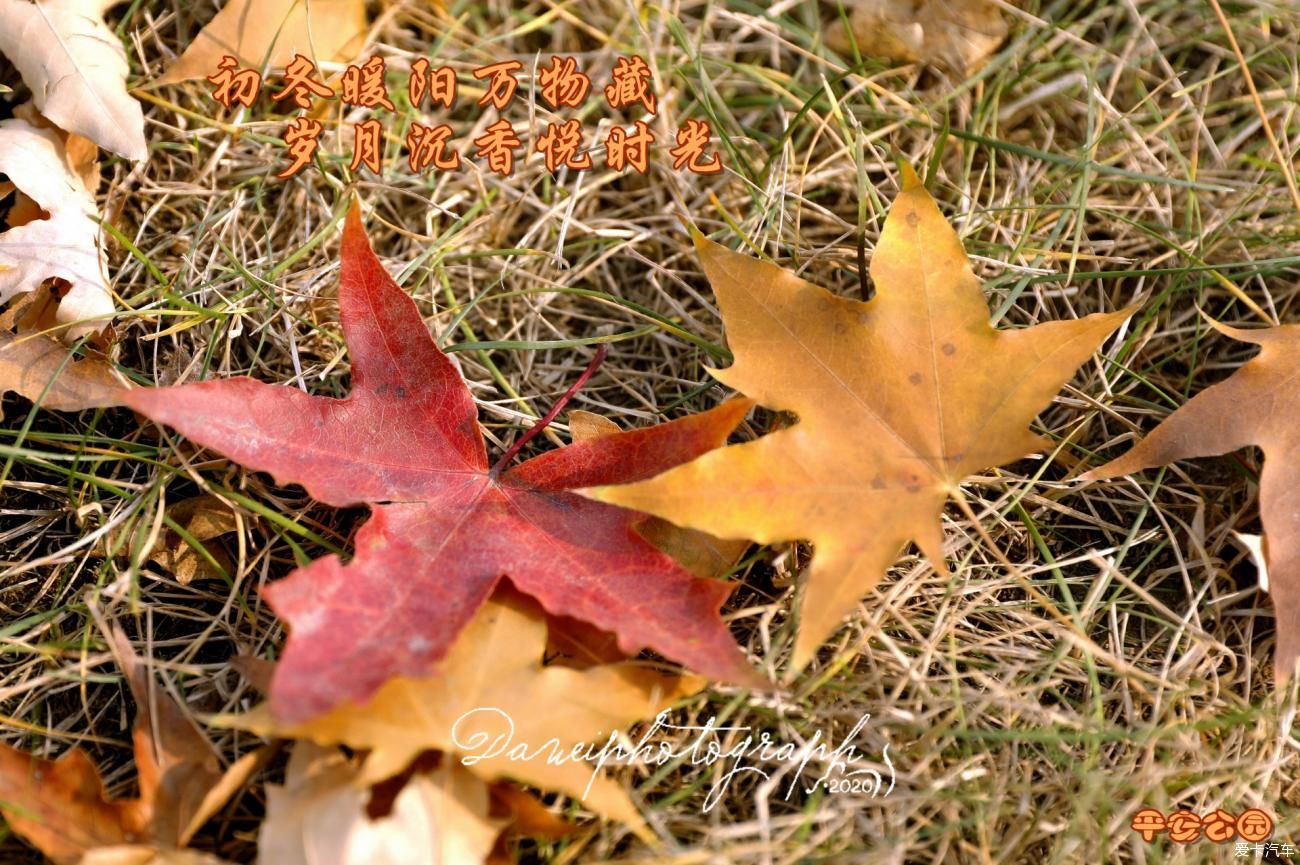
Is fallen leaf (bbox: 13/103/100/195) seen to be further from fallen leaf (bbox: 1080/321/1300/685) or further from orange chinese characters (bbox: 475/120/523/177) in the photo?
fallen leaf (bbox: 1080/321/1300/685)

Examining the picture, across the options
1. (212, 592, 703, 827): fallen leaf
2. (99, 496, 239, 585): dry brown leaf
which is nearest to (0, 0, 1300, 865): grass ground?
(99, 496, 239, 585): dry brown leaf

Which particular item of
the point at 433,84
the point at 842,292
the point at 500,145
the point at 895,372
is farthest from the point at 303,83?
the point at 895,372

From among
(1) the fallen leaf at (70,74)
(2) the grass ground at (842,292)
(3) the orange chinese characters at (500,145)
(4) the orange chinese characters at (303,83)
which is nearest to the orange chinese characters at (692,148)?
(2) the grass ground at (842,292)

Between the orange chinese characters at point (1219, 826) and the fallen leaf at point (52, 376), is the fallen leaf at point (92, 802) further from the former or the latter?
the orange chinese characters at point (1219, 826)

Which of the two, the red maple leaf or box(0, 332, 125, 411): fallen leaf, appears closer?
the red maple leaf

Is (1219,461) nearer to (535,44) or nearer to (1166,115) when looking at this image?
(1166,115)

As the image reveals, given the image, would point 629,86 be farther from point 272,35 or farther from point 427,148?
point 272,35
